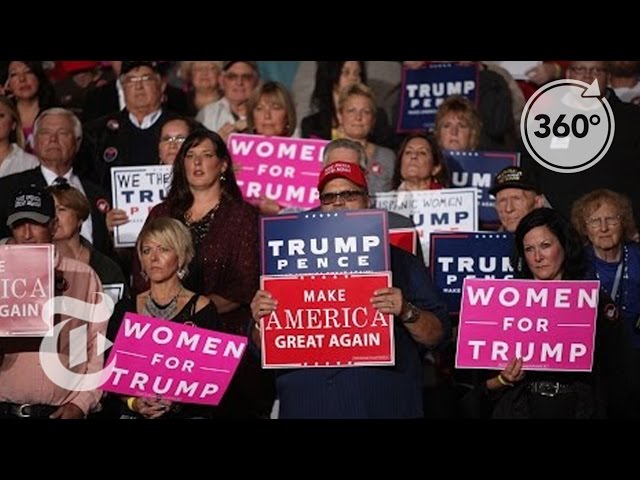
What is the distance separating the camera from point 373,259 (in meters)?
6.44

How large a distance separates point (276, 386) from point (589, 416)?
3.59 feet

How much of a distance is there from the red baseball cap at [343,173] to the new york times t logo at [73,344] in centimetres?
90

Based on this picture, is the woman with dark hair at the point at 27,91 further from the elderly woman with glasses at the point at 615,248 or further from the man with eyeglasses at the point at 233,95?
the elderly woman with glasses at the point at 615,248

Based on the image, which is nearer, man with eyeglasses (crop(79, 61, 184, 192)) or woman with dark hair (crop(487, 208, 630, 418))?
woman with dark hair (crop(487, 208, 630, 418))

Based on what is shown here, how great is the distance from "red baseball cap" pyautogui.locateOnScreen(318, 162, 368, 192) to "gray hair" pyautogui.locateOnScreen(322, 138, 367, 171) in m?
0.26

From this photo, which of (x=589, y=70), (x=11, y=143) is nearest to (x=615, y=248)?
(x=589, y=70)

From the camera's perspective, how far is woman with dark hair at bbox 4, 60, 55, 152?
712cm

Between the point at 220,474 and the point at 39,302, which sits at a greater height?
the point at 39,302

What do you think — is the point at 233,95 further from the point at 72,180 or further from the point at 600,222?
the point at 600,222

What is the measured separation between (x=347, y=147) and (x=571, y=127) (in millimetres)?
869

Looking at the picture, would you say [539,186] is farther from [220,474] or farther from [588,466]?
[220,474]

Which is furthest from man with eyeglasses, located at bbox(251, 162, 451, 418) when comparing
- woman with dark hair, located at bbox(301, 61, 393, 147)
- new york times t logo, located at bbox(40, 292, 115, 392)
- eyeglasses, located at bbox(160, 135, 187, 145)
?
woman with dark hair, located at bbox(301, 61, 393, 147)

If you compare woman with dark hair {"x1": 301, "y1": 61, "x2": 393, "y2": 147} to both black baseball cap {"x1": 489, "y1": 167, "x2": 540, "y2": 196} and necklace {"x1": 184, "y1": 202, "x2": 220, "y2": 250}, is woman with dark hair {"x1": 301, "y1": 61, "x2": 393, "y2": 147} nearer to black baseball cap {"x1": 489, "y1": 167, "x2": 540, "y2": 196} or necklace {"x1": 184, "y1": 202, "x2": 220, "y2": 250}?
black baseball cap {"x1": 489, "y1": 167, "x2": 540, "y2": 196}

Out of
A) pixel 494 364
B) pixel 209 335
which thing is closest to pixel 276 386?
pixel 209 335
